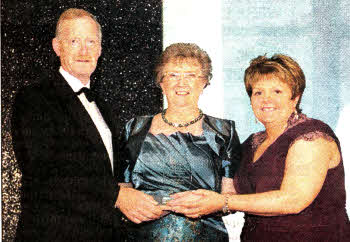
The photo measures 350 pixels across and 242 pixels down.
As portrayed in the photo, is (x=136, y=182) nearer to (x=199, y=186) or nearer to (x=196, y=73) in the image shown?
(x=199, y=186)

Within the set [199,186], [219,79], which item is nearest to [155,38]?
[219,79]

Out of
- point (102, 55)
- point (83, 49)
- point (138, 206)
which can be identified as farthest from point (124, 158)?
point (102, 55)

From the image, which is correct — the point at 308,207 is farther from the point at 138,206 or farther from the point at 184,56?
the point at 184,56

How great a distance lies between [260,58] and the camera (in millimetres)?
1945

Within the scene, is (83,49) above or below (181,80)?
above

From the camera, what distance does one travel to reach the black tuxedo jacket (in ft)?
5.97

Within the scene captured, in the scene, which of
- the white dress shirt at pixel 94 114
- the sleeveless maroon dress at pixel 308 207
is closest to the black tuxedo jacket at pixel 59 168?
the white dress shirt at pixel 94 114

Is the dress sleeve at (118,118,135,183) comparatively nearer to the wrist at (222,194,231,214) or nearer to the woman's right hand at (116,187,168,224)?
the woman's right hand at (116,187,168,224)

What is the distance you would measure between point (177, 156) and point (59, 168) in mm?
508

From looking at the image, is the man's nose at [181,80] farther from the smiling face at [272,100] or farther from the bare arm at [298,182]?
the bare arm at [298,182]

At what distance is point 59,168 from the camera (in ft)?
6.00

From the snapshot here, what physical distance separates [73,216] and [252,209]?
29.2 inches

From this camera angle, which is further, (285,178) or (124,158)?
(124,158)

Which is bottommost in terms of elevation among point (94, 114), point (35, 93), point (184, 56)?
point (94, 114)
